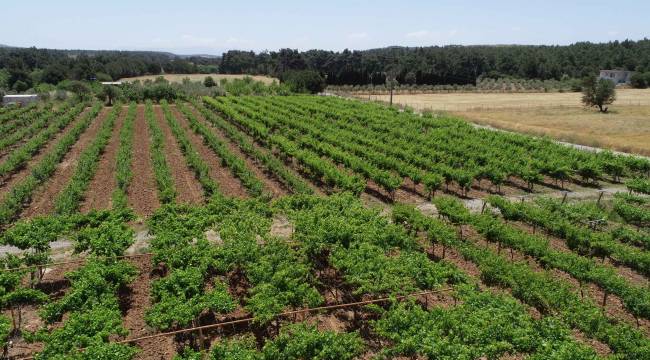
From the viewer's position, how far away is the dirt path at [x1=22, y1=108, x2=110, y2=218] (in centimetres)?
2194

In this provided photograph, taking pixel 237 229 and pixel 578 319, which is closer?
pixel 578 319

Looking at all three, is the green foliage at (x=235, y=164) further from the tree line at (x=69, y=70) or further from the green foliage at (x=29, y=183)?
the tree line at (x=69, y=70)

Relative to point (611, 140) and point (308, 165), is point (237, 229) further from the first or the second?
point (611, 140)

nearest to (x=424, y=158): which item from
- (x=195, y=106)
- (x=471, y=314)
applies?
(x=471, y=314)

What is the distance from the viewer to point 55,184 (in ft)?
84.9

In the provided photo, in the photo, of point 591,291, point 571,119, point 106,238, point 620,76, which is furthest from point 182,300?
point 620,76

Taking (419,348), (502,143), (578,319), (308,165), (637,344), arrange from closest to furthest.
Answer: (419,348), (637,344), (578,319), (308,165), (502,143)

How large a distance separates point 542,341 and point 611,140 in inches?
1493

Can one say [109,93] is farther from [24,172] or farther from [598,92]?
[598,92]

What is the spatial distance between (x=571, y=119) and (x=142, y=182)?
50.1 meters

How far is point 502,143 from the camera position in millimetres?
33875

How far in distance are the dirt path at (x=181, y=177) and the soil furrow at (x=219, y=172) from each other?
4.13 ft

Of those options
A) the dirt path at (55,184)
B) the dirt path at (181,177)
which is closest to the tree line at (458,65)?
the dirt path at (181,177)

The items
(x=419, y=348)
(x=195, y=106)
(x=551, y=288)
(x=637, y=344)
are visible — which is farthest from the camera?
(x=195, y=106)
